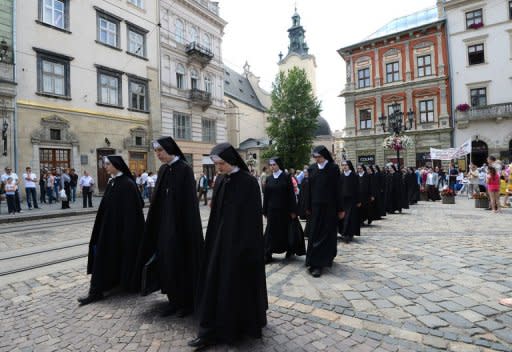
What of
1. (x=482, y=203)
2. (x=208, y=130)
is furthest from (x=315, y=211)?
(x=208, y=130)

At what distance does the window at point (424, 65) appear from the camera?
33.4 m

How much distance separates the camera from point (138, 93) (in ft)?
82.0

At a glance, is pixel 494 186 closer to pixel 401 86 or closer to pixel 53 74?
pixel 53 74

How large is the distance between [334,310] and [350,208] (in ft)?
13.6

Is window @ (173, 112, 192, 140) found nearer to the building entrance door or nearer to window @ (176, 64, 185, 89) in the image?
window @ (176, 64, 185, 89)

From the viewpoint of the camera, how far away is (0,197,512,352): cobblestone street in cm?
311

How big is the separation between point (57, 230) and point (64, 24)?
1647 cm

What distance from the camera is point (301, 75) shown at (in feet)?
123

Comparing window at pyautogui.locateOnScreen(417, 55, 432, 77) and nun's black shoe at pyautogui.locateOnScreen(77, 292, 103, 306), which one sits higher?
window at pyautogui.locateOnScreen(417, 55, 432, 77)

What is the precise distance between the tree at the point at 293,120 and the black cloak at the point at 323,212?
30.4 m

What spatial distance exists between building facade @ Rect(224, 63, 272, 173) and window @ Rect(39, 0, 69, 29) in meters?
25.8

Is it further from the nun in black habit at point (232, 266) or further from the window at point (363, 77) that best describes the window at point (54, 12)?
the window at point (363, 77)

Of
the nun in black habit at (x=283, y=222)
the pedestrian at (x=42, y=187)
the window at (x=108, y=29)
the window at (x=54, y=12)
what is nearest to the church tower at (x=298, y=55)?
the window at (x=108, y=29)

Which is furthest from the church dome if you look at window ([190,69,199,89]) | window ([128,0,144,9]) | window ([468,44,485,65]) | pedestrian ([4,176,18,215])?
pedestrian ([4,176,18,215])
